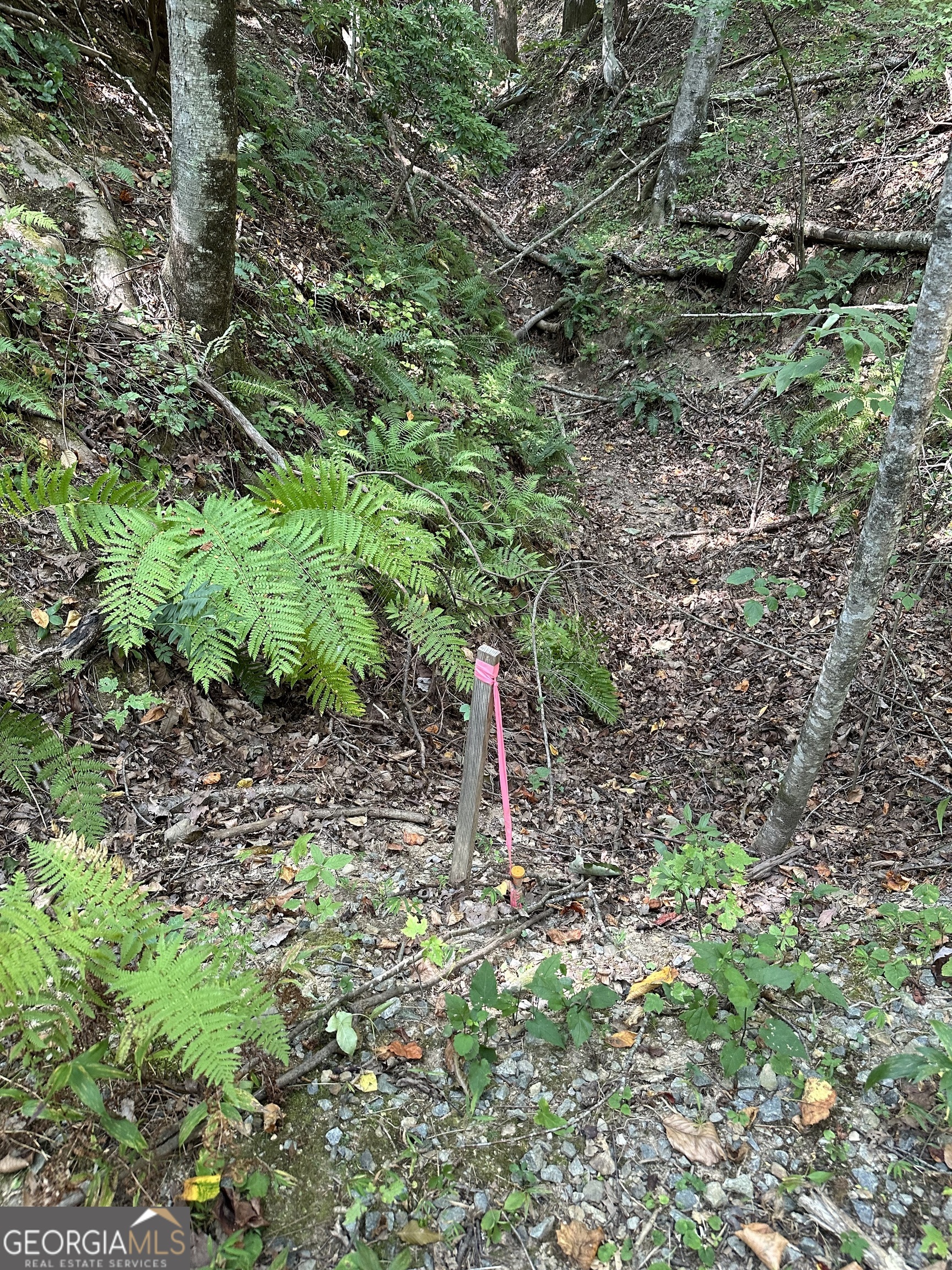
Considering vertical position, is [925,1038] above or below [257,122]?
below

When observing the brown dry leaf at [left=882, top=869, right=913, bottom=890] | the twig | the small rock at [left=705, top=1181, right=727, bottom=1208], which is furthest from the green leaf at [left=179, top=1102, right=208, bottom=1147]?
the brown dry leaf at [left=882, top=869, right=913, bottom=890]

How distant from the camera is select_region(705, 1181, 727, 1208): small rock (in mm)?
2086

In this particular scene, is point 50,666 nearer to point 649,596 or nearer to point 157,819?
point 157,819

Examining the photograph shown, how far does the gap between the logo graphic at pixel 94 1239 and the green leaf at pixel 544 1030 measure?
1.12 metres

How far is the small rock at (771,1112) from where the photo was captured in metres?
2.30

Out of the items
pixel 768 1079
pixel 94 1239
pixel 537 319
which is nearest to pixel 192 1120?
pixel 94 1239

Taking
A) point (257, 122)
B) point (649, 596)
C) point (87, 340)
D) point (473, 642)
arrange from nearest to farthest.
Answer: point (87, 340) → point (473, 642) → point (649, 596) → point (257, 122)

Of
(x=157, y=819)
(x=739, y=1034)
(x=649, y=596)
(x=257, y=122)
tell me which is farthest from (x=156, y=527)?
(x=257, y=122)

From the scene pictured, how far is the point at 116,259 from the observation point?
452 cm

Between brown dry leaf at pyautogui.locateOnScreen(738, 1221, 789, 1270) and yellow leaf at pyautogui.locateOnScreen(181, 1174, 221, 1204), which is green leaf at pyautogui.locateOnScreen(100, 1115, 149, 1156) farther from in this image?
brown dry leaf at pyautogui.locateOnScreen(738, 1221, 789, 1270)

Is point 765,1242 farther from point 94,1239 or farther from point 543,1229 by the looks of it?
point 94,1239

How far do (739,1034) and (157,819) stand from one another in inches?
101

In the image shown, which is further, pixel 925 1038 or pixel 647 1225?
pixel 925 1038

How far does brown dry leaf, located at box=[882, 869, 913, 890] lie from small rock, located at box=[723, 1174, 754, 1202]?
1840 mm
